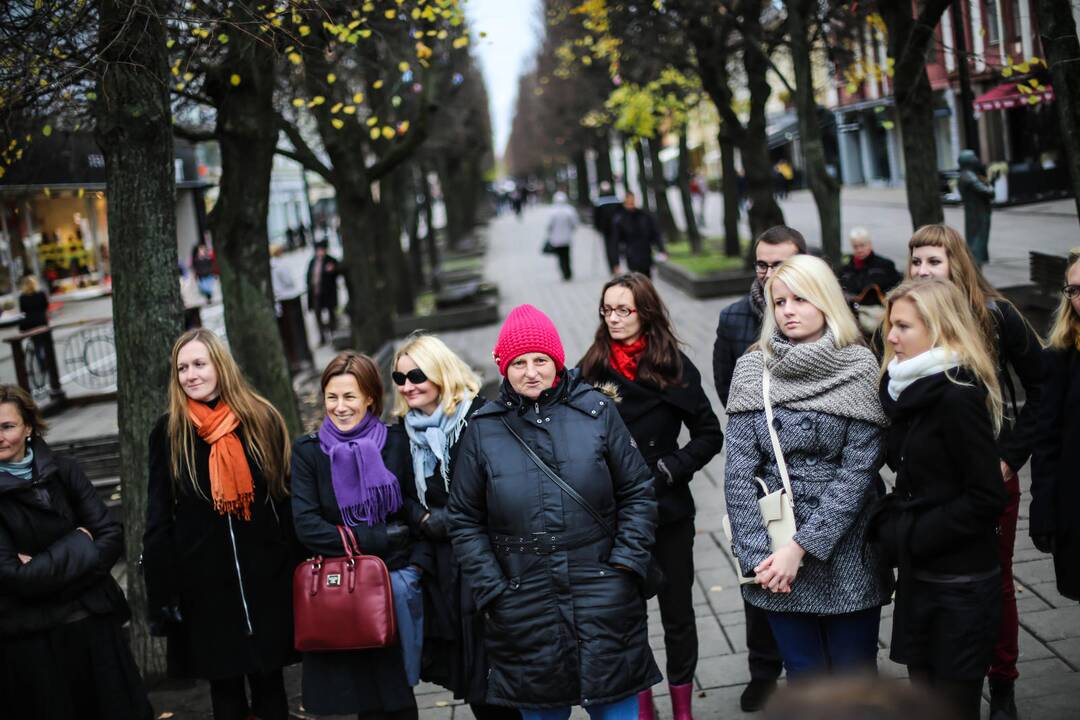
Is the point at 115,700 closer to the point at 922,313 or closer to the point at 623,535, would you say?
the point at 623,535

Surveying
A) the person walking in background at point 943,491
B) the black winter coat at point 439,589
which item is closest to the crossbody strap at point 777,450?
the person walking in background at point 943,491

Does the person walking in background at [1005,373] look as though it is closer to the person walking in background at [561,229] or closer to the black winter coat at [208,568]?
the black winter coat at [208,568]

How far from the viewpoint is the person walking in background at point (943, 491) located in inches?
145

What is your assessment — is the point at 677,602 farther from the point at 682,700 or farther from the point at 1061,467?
the point at 1061,467

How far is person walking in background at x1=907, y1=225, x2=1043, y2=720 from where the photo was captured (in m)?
4.36

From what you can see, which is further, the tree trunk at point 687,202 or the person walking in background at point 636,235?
the tree trunk at point 687,202

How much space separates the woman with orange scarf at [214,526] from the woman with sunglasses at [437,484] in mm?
703

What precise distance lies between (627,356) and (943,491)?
1522mm

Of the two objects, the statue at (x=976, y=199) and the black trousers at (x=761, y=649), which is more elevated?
the statue at (x=976, y=199)

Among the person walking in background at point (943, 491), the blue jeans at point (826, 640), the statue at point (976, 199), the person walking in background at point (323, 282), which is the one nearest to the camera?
the person walking in background at point (943, 491)

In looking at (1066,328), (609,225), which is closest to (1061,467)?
(1066,328)

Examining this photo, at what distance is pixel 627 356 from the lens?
4.86m

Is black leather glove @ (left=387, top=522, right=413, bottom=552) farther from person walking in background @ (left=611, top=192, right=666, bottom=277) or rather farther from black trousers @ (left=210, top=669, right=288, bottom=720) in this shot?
person walking in background @ (left=611, top=192, right=666, bottom=277)

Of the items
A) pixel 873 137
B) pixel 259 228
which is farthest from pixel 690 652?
pixel 873 137
